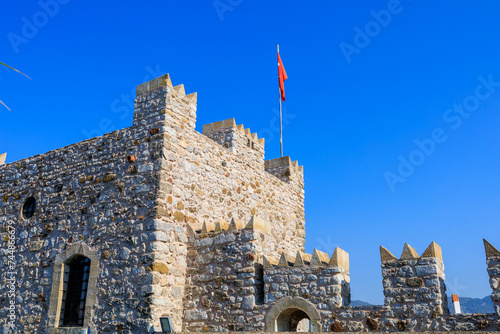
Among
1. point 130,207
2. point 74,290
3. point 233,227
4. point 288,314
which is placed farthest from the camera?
point 74,290

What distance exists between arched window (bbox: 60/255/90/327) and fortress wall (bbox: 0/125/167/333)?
1.00ft

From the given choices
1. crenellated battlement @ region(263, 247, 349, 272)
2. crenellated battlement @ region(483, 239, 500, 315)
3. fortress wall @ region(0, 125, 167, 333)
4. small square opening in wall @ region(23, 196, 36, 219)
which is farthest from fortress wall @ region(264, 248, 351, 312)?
small square opening in wall @ region(23, 196, 36, 219)

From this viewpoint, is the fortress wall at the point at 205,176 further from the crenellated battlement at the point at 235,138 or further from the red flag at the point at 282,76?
the red flag at the point at 282,76

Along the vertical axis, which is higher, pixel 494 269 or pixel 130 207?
→ pixel 130 207

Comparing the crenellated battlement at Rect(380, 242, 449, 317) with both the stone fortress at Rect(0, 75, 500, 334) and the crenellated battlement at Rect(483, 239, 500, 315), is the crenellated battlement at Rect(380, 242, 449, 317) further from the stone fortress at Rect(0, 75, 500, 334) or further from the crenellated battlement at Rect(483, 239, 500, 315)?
the crenellated battlement at Rect(483, 239, 500, 315)

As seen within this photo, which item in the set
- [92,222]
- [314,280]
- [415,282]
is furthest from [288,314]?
[92,222]

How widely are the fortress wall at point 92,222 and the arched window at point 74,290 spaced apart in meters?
0.30

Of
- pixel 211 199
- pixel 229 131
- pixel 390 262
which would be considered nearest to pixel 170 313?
pixel 211 199

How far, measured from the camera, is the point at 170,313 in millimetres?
8352

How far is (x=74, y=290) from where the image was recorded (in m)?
9.30

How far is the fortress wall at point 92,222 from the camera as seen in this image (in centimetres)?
846

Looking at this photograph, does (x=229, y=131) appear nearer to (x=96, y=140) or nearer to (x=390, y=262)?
(x=96, y=140)

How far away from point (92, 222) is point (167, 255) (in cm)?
199

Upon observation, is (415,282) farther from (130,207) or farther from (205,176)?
(130,207)
